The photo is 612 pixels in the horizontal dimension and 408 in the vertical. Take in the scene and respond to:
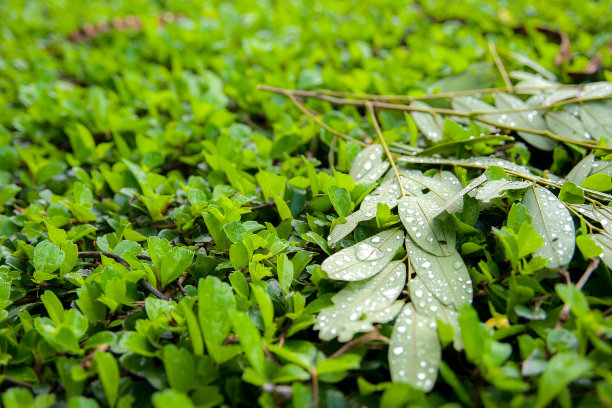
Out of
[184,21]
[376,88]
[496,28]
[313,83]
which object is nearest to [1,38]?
[184,21]

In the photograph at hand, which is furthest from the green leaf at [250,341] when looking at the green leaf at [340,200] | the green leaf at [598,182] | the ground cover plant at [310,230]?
the green leaf at [598,182]

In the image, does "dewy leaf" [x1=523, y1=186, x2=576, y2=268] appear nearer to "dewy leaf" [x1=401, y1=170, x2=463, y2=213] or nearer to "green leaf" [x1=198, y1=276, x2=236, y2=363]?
"dewy leaf" [x1=401, y1=170, x2=463, y2=213]

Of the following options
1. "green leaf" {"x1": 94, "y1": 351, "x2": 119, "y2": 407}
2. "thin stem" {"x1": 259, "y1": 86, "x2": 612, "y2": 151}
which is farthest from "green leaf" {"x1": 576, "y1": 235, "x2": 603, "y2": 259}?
"green leaf" {"x1": 94, "y1": 351, "x2": 119, "y2": 407}

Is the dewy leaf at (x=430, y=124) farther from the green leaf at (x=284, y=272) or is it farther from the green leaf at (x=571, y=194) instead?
the green leaf at (x=284, y=272)

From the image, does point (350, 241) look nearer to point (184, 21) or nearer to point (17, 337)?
point (17, 337)

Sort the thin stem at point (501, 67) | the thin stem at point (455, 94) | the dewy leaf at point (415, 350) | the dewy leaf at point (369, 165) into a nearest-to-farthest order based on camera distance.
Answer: the dewy leaf at point (415, 350)
the dewy leaf at point (369, 165)
the thin stem at point (455, 94)
the thin stem at point (501, 67)

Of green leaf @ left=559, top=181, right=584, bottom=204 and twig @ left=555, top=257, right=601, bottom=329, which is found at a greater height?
green leaf @ left=559, top=181, right=584, bottom=204
